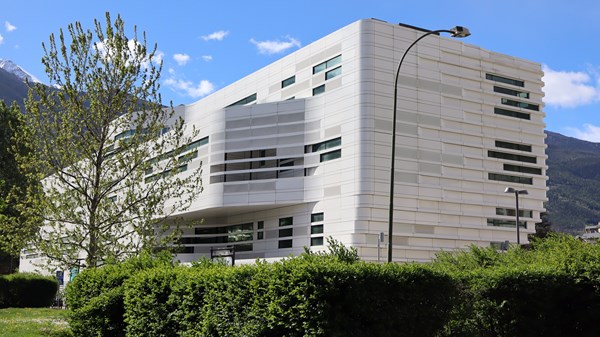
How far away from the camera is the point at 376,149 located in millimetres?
55938

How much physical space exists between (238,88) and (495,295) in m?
63.1

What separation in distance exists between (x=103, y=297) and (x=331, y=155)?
43929 mm

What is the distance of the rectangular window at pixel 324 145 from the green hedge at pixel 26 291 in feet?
95.6

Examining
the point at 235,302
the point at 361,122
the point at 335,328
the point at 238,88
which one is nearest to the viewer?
the point at 335,328

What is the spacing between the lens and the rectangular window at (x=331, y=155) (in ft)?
189

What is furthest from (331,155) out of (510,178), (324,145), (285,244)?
(510,178)

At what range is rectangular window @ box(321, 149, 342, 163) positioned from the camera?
57500 millimetres

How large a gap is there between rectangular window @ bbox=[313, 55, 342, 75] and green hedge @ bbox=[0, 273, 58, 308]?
33.8 meters

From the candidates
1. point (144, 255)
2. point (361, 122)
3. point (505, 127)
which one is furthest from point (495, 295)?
point (505, 127)

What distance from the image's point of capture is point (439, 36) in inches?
2418

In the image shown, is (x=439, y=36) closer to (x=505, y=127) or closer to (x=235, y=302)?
(x=505, y=127)

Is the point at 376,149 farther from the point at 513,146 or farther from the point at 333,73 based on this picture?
the point at 513,146

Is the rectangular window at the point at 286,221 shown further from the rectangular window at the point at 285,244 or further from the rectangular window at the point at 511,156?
the rectangular window at the point at 511,156

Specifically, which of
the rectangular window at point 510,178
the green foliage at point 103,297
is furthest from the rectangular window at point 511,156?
the green foliage at point 103,297
